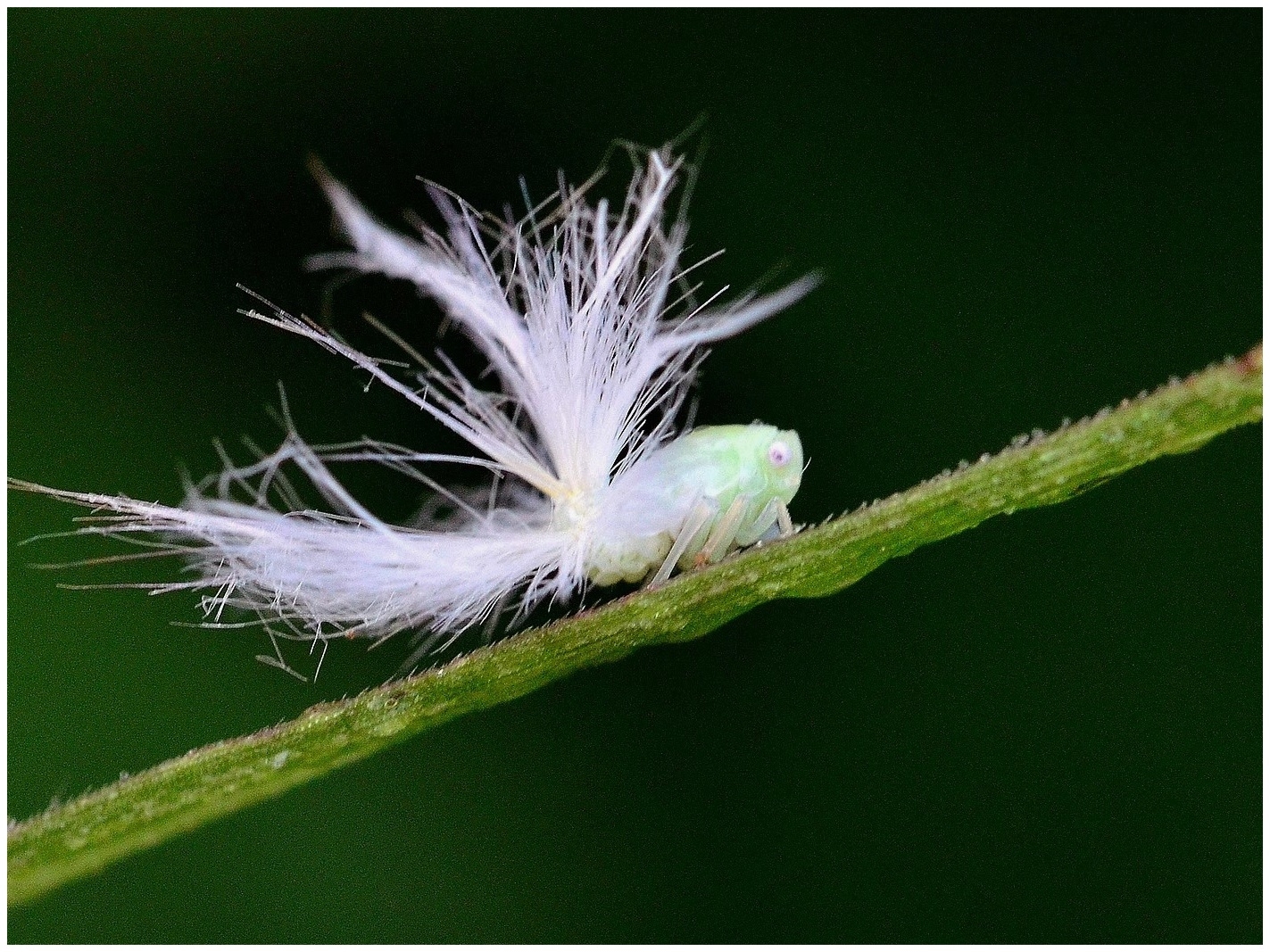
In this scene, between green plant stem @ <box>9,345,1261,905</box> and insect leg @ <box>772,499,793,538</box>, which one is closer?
green plant stem @ <box>9,345,1261,905</box>

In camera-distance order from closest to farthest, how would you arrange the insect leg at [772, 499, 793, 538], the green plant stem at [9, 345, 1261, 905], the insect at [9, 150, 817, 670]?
1. the green plant stem at [9, 345, 1261, 905]
2. the insect at [9, 150, 817, 670]
3. the insect leg at [772, 499, 793, 538]

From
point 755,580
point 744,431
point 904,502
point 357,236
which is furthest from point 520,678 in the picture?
point 357,236

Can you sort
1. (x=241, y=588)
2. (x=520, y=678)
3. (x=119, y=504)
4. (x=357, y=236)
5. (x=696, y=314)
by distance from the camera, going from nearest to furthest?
(x=520, y=678) < (x=119, y=504) < (x=241, y=588) < (x=696, y=314) < (x=357, y=236)

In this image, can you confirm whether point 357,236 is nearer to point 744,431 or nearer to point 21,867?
point 744,431

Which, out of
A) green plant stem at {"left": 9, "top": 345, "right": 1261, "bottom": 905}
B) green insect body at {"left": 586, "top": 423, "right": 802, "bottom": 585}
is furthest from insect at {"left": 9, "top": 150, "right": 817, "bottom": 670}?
green plant stem at {"left": 9, "top": 345, "right": 1261, "bottom": 905}

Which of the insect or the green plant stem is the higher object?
the insect

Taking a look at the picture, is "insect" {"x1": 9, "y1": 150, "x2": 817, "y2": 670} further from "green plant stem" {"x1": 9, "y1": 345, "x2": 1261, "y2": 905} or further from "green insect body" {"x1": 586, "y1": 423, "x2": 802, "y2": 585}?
"green plant stem" {"x1": 9, "y1": 345, "x2": 1261, "y2": 905}

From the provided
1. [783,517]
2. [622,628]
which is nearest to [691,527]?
[783,517]

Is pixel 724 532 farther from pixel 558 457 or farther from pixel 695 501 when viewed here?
pixel 558 457
